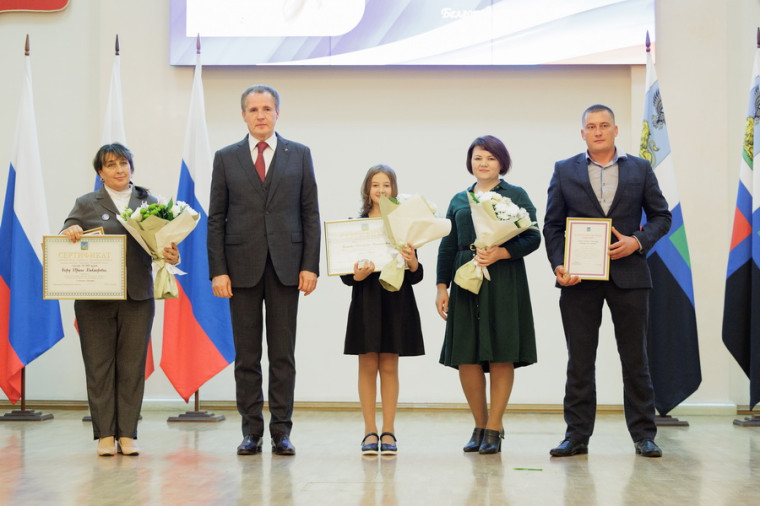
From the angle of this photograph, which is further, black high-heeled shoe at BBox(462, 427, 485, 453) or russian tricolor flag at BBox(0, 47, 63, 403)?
russian tricolor flag at BBox(0, 47, 63, 403)

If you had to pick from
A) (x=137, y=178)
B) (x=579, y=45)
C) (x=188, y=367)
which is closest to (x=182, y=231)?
(x=188, y=367)

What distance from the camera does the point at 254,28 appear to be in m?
5.72

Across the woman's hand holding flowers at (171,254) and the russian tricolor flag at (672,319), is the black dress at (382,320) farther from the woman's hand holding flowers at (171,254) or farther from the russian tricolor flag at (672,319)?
the russian tricolor flag at (672,319)

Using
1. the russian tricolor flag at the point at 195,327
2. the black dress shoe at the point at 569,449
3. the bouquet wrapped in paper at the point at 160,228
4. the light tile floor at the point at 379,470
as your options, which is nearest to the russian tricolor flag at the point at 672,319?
the light tile floor at the point at 379,470

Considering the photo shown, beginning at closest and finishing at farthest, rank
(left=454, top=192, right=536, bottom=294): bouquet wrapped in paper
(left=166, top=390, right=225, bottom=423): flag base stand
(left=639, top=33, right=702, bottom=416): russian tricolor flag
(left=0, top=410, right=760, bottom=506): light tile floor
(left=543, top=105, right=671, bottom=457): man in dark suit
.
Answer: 1. (left=0, top=410, right=760, bottom=506): light tile floor
2. (left=454, top=192, right=536, bottom=294): bouquet wrapped in paper
3. (left=543, top=105, right=671, bottom=457): man in dark suit
4. (left=639, top=33, right=702, bottom=416): russian tricolor flag
5. (left=166, top=390, right=225, bottom=423): flag base stand

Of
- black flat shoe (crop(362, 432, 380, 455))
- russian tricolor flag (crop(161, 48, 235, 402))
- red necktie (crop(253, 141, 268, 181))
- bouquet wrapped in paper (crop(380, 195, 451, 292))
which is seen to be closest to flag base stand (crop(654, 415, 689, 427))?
black flat shoe (crop(362, 432, 380, 455))

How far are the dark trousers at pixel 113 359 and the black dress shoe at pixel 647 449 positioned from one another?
2295 mm

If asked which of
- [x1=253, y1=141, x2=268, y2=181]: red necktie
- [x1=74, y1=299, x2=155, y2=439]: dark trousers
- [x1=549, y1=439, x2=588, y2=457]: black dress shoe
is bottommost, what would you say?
[x1=549, y1=439, x2=588, y2=457]: black dress shoe

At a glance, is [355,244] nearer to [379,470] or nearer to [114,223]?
[379,470]

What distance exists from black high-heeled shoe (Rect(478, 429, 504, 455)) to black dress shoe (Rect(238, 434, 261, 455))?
1021 mm

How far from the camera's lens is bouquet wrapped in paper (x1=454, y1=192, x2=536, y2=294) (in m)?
3.65

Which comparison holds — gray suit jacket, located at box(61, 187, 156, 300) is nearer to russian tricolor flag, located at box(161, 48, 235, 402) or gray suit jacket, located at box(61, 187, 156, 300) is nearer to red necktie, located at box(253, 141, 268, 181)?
red necktie, located at box(253, 141, 268, 181)

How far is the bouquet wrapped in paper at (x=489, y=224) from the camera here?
3654mm

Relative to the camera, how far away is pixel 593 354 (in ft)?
12.6
